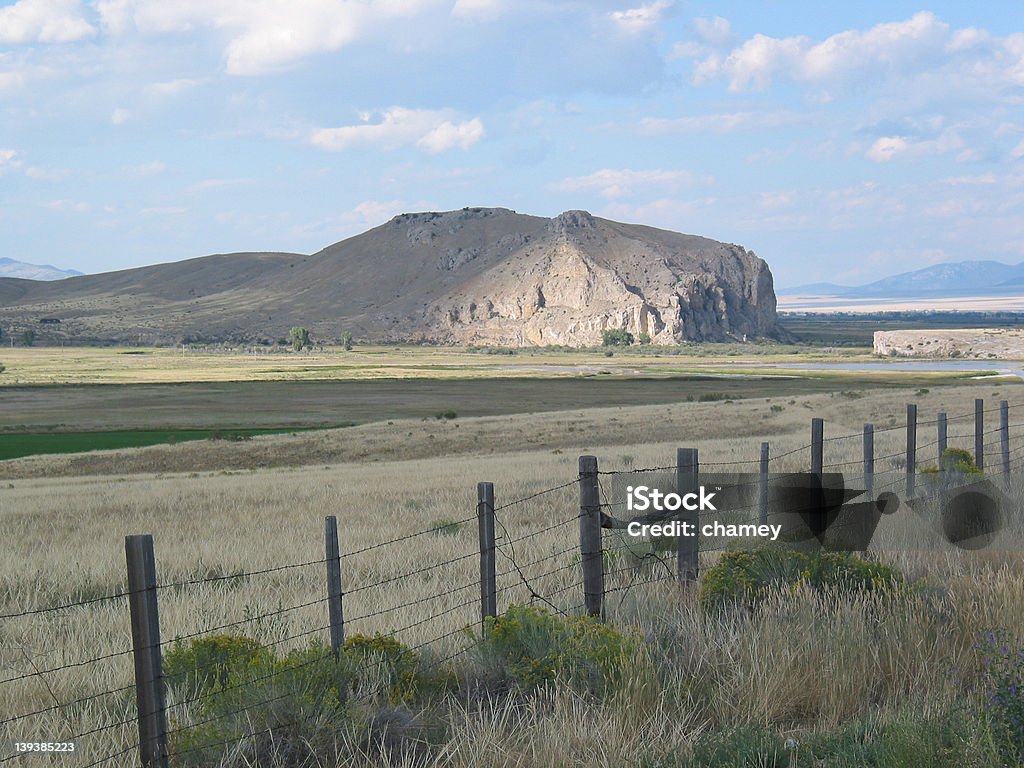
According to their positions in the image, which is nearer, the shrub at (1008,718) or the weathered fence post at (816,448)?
the shrub at (1008,718)

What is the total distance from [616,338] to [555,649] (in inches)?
7398

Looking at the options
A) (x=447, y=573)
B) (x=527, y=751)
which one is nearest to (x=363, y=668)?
(x=527, y=751)

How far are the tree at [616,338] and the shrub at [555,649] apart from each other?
185667mm

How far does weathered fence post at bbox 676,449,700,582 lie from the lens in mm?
8109

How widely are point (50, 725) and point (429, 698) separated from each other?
201cm

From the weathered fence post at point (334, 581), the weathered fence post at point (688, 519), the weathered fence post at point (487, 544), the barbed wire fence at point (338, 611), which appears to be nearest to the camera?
the barbed wire fence at point (338, 611)

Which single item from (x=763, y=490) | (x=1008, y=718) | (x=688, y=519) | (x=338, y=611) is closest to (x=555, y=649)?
(x=338, y=611)

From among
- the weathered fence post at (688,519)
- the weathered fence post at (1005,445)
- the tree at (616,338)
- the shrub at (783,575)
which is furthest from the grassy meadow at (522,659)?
the tree at (616,338)

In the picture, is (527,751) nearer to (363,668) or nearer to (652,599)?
(363,668)

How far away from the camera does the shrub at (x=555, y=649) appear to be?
580 centimetres

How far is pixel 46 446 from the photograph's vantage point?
140 ft

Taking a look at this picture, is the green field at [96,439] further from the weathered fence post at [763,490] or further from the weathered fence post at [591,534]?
the weathered fence post at [591,534]

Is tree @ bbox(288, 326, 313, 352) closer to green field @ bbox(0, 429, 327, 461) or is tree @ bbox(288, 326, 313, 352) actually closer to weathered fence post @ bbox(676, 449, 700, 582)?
green field @ bbox(0, 429, 327, 461)

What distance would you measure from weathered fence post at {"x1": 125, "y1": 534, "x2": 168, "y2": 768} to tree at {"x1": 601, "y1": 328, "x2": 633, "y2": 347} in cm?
18751
